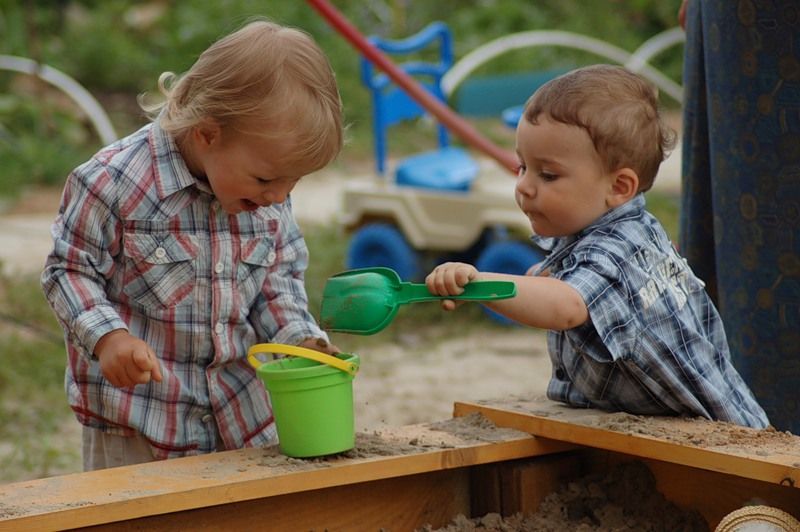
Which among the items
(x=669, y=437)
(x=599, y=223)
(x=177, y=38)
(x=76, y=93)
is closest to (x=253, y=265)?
(x=599, y=223)

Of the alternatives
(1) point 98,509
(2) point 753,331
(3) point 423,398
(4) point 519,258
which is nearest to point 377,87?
(4) point 519,258

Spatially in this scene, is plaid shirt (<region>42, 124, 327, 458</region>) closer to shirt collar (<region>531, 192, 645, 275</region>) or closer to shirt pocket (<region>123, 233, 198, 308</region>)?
shirt pocket (<region>123, 233, 198, 308</region>)

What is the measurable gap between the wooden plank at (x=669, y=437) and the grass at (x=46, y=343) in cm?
171

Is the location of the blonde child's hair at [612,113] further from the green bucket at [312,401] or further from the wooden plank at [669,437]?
the green bucket at [312,401]

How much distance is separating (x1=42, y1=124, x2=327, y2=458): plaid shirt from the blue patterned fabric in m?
0.81

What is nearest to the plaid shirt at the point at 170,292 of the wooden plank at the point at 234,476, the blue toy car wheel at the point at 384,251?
the wooden plank at the point at 234,476

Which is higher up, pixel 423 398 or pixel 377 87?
pixel 377 87

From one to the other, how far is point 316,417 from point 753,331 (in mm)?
958

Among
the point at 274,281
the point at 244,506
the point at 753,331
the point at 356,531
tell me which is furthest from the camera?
the point at 753,331

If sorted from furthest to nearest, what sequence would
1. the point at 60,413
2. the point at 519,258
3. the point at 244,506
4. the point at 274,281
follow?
1. the point at 519,258
2. the point at 60,413
3. the point at 274,281
4. the point at 244,506

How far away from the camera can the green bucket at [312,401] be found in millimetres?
1708

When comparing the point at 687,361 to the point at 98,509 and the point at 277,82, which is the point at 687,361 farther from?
the point at 98,509

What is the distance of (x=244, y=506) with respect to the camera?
67.6 inches

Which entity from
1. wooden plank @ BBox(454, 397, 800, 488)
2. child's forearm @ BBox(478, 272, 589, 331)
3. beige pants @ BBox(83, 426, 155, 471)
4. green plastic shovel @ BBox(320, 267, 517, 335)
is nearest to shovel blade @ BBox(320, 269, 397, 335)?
green plastic shovel @ BBox(320, 267, 517, 335)
